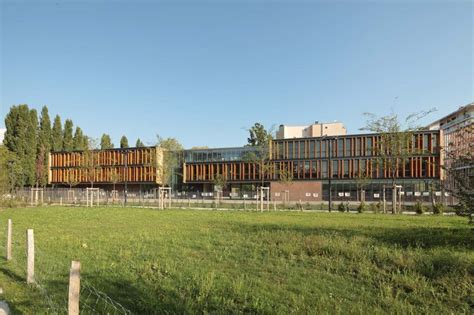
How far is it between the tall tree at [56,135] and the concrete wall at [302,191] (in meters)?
48.2

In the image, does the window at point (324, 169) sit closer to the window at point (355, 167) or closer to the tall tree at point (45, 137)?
the window at point (355, 167)

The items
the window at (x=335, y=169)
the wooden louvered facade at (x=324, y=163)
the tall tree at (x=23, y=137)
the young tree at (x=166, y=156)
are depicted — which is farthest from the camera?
the tall tree at (x=23, y=137)

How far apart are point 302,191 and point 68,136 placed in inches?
2095

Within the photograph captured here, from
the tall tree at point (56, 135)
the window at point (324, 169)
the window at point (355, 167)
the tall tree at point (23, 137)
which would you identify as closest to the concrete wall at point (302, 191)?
the window at point (324, 169)

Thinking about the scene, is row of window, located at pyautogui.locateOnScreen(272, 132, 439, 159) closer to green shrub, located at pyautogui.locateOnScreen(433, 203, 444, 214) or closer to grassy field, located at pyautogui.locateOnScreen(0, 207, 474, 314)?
green shrub, located at pyautogui.locateOnScreen(433, 203, 444, 214)

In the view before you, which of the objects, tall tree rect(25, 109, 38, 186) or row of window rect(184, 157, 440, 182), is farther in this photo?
tall tree rect(25, 109, 38, 186)

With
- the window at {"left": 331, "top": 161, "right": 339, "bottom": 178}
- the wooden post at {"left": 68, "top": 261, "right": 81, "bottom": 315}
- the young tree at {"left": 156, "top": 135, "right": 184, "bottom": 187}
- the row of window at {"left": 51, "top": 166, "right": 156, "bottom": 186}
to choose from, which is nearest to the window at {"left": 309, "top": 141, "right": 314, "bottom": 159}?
the window at {"left": 331, "top": 161, "right": 339, "bottom": 178}

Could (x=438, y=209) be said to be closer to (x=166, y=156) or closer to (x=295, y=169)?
(x=166, y=156)

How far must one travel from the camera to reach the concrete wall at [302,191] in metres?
61.9

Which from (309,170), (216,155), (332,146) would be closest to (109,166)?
(216,155)

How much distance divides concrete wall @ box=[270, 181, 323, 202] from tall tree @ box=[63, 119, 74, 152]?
155 feet

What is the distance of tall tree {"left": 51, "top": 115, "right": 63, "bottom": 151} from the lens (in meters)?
80.1

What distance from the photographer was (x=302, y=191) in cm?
6325

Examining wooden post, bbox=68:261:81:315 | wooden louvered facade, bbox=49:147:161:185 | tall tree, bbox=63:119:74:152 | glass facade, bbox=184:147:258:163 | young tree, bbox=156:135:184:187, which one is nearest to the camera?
wooden post, bbox=68:261:81:315
